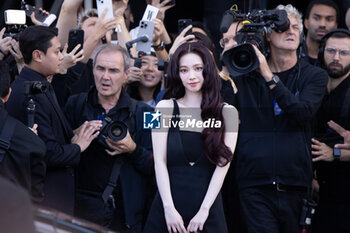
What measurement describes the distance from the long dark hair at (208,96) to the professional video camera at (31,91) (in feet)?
2.51

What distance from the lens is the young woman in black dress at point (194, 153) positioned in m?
3.69

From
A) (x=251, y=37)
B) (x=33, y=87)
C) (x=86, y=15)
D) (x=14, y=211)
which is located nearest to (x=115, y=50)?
(x=33, y=87)

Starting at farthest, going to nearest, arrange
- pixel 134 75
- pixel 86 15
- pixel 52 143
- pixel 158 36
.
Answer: pixel 86 15 → pixel 158 36 → pixel 134 75 → pixel 52 143

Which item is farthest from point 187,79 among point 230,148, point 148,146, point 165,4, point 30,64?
point 165,4

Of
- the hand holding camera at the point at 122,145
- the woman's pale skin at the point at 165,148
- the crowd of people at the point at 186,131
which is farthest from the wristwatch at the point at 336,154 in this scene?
the hand holding camera at the point at 122,145

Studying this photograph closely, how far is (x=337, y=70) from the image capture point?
4785 mm

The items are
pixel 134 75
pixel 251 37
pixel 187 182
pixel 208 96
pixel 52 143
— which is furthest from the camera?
pixel 134 75

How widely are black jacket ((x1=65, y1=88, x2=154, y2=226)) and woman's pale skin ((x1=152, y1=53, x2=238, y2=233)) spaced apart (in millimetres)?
542

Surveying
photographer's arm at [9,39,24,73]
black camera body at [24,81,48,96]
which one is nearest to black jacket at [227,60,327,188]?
black camera body at [24,81,48,96]

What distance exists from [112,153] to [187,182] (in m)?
0.71

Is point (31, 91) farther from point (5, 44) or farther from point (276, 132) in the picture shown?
point (276, 132)

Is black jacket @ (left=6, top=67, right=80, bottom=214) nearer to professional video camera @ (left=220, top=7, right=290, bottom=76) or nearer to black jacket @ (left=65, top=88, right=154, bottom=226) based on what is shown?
black jacket @ (left=65, top=88, right=154, bottom=226)

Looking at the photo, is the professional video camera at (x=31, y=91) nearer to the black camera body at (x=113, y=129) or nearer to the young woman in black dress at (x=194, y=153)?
the black camera body at (x=113, y=129)

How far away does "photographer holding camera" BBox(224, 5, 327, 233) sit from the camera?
13.8ft
